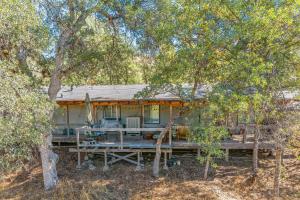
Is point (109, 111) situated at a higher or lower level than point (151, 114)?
higher

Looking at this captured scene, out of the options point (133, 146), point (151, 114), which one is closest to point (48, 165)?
point (133, 146)

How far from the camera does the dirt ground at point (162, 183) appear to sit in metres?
10.5

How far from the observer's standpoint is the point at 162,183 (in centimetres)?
1130

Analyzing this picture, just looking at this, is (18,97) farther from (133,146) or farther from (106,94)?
(106,94)

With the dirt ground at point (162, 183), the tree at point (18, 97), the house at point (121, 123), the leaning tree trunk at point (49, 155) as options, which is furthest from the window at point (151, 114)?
the tree at point (18, 97)

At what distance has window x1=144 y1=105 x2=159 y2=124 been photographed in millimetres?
15805

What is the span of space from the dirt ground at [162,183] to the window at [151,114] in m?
2.96

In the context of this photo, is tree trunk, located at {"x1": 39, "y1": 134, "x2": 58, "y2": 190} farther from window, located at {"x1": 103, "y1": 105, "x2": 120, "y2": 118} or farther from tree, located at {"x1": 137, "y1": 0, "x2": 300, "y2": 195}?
tree, located at {"x1": 137, "y1": 0, "x2": 300, "y2": 195}

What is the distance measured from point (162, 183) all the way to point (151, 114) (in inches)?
211

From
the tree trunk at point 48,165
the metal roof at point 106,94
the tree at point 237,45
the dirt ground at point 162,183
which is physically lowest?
the dirt ground at point 162,183

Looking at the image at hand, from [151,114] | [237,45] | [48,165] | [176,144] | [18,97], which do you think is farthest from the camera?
[151,114]

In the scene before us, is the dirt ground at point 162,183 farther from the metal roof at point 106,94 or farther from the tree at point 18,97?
the metal roof at point 106,94

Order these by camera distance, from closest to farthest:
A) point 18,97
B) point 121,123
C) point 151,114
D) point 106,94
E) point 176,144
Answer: point 18,97
point 176,144
point 106,94
point 121,123
point 151,114

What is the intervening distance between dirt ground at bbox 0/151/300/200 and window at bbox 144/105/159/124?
2963 millimetres
